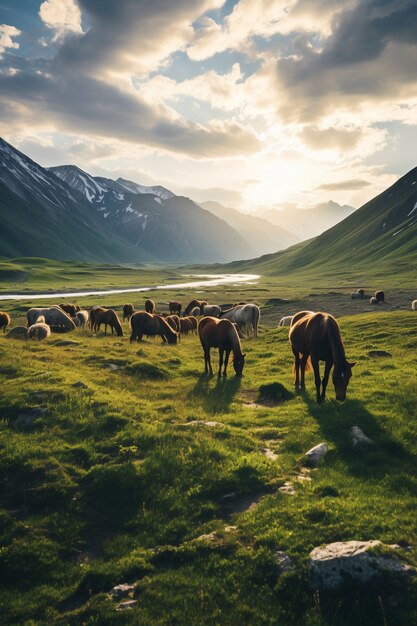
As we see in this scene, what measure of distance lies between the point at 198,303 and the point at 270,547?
45594 mm

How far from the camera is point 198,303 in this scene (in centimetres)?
5375

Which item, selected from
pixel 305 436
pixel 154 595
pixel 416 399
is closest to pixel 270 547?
pixel 154 595

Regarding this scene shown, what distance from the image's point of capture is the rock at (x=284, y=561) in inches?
317

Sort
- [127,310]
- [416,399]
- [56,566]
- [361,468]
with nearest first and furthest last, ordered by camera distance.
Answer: [56,566], [361,468], [416,399], [127,310]

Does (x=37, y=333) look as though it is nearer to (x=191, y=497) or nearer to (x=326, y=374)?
(x=326, y=374)

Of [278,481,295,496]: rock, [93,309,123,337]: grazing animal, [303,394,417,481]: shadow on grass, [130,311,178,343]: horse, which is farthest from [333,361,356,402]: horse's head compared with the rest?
[93,309,123,337]: grazing animal

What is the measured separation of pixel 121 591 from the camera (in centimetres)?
790

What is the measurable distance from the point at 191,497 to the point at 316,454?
429 centimetres

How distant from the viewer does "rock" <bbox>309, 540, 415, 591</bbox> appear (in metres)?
7.61

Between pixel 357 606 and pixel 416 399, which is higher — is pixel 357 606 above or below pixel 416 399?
below

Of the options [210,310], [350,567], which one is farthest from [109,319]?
[350,567]

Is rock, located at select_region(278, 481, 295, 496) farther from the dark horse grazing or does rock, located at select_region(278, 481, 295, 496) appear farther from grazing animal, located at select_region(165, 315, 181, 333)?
grazing animal, located at select_region(165, 315, 181, 333)

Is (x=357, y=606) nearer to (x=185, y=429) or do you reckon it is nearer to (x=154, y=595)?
(x=154, y=595)

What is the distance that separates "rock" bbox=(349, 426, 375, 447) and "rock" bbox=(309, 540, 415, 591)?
492 cm
